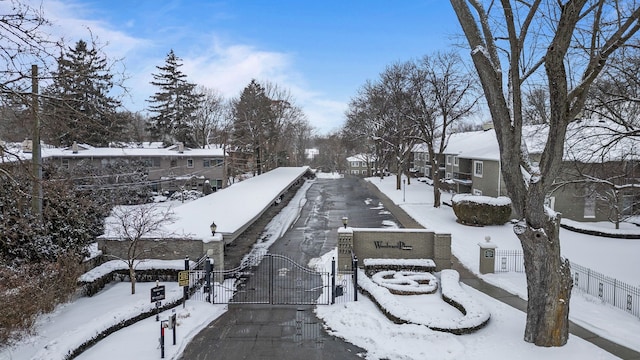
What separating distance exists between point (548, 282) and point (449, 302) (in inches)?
163

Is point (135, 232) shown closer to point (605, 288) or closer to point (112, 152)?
point (605, 288)

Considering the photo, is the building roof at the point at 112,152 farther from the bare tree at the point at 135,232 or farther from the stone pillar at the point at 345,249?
the stone pillar at the point at 345,249

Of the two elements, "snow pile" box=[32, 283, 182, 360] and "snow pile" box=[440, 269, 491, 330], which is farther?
"snow pile" box=[440, 269, 491, 330]

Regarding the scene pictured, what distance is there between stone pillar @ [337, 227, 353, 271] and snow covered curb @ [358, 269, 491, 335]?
182cm

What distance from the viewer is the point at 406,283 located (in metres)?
15.2

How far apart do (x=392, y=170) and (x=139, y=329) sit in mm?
62378

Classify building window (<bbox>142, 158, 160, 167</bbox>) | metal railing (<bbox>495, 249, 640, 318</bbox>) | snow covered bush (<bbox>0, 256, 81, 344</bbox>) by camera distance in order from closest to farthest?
snow covered bush (<bbox>0, 256, 81, 344</bbox>) < metal railing (<bbox>495, 249, 640, 318</bbox>) < building window (<bbox>142, 158, 160, 167</bbox>)

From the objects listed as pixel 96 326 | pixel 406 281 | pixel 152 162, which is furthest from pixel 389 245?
pixel 152 162

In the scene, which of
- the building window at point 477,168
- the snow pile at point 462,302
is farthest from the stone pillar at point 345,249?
the building window at point 477,168

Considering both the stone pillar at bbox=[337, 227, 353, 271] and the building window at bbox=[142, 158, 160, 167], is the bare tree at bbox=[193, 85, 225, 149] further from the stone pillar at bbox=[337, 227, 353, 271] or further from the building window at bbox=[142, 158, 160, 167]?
the stone pillar at bbox=[337, 227, 353, 271]

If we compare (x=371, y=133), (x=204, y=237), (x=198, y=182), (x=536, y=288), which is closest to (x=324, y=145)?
(x=371, y=133)

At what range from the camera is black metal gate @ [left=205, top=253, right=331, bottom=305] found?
14.5 m

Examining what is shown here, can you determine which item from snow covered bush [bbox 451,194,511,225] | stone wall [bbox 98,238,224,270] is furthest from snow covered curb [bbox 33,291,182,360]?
snow covered bush [bbox 451,194,511,225]

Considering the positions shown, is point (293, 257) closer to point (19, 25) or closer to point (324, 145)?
point (19, 25)
